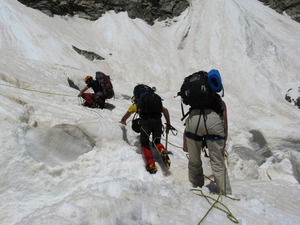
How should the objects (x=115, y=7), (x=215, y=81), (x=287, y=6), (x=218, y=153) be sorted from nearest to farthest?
(x=215, y=81) → (x=218, y=153) → (x=115, y=7) → (x=287, y=6)

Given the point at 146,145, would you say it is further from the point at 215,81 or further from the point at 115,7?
the point at 115,7

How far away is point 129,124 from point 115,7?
19243 mm

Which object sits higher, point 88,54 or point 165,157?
point 165,157

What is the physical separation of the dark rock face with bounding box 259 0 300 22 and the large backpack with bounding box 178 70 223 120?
1021 inches

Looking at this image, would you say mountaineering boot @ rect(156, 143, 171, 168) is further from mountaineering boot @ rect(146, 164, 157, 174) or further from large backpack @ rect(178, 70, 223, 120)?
large backpack @ rect(178, 70, 223, 120)

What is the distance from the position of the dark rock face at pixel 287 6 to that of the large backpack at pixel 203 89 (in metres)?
25.9

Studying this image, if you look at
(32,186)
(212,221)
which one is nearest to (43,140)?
(32,186)

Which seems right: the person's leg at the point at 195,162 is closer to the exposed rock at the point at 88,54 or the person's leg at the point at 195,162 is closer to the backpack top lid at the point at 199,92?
the backpack top lid at the point at 199,92

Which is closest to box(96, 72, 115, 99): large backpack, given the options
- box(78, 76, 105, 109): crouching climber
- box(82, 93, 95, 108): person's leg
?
box(78, 76, 105, 109): crouching climber

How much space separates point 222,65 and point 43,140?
1501cm

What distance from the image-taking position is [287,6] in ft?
81.0

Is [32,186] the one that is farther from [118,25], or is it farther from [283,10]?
[283,10]

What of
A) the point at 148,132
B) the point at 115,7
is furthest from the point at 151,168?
the point at 115,7

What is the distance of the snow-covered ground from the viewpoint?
3.12 meters
